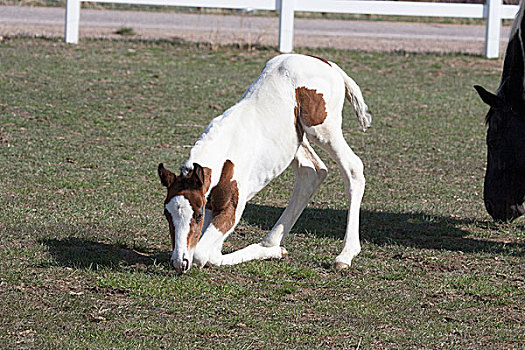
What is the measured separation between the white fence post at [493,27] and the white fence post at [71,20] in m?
8.04

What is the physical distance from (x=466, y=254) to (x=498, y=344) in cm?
180

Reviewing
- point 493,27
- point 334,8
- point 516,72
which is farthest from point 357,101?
point 493,27

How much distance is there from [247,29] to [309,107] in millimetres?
14335

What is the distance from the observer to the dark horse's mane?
6.27 meters

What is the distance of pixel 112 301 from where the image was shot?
447 centimetres

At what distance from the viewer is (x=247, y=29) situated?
19.3 meters

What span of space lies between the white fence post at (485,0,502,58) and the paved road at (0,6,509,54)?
2.68 feet

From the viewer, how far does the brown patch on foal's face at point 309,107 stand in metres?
5.29

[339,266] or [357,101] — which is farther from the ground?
[357,101]

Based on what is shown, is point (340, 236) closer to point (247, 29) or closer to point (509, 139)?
point (509, 139)

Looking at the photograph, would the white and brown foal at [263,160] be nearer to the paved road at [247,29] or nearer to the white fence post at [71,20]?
the white fence post at [71,20]

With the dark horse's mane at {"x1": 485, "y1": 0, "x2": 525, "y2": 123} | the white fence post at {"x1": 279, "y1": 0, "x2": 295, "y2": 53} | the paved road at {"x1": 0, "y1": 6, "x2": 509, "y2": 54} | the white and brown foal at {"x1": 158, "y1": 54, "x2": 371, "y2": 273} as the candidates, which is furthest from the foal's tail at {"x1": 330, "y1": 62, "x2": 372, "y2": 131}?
the paved road at {"x1": 0, "y1": 6, "x2": 509, "y2": 54}

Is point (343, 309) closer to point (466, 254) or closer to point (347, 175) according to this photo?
point (347, 175)

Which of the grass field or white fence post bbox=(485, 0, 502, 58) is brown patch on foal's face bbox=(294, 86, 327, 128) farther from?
white fence post bbox=(485, 0, 502, 58)
